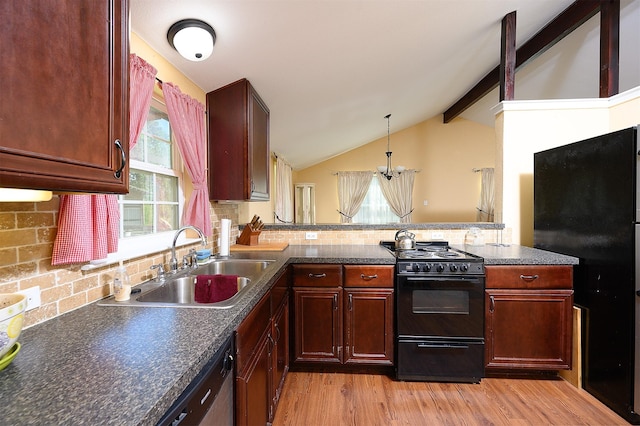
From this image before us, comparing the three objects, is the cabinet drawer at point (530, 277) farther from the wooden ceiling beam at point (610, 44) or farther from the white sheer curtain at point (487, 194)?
the white sheer curtain at point (487, 194)

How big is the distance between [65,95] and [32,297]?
726 mm

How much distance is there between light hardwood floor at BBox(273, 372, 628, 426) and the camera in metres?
1.61

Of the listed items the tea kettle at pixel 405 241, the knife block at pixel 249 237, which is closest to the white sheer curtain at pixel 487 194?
the tea kettle at pixel 405 241

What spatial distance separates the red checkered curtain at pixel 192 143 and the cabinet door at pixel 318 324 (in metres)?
0.88

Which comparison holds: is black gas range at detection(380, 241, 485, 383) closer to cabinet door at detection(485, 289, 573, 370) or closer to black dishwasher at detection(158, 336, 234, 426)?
cabinet door at detection(485, 289, 573, 370)

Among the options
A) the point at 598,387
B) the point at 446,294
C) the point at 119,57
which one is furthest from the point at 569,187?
the point at 119,57

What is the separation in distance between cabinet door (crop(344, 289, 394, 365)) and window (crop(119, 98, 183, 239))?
1.36 meters

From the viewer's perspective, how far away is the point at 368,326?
196 cm

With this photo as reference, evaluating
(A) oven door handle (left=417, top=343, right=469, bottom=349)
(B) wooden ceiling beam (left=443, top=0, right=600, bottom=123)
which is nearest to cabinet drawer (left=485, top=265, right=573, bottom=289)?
(A) oven door handle (left=417, top=343, right=469, bottom=349)

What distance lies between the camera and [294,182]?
682 cm

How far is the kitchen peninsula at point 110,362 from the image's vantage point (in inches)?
21.2

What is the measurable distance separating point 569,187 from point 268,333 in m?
2.26

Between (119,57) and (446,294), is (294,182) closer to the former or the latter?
(446,294)

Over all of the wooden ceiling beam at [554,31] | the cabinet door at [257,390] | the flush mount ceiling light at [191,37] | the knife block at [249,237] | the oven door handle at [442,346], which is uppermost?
the wooden ceiling beam at [554,31]
